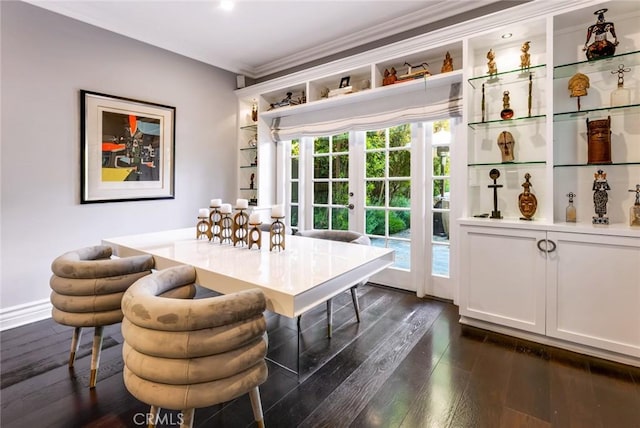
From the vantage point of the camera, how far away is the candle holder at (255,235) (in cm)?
196

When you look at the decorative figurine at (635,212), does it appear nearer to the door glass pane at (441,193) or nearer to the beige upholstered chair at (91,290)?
the door glass pane at (441,193)

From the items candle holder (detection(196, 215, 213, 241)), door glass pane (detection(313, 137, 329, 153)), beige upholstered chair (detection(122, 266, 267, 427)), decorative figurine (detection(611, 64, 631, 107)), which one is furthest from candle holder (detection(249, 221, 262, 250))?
decorative figurine (detection(611, 64, 631, 107))

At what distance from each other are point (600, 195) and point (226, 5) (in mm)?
3241

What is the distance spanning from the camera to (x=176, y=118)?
3641 millimetres

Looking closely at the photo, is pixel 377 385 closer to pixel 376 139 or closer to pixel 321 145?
pixel 376 139

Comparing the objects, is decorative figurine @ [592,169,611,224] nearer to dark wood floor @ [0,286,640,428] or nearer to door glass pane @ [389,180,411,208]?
dark wood floor @ [0,286,640,428]

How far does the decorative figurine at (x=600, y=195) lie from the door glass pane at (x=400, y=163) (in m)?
1.48

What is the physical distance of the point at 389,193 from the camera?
135 inches

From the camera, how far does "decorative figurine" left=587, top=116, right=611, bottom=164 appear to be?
2.20 m

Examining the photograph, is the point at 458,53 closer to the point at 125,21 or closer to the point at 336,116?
the point at 336,116

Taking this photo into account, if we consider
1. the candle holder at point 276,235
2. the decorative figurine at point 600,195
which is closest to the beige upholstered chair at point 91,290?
the candle holder at point 276,235

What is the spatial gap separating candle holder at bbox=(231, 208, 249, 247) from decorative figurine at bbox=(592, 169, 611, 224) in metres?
2.34

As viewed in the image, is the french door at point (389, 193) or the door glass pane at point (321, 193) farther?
the door glass pane at point (321, 193)
